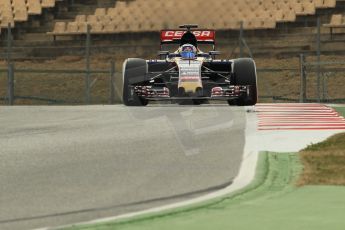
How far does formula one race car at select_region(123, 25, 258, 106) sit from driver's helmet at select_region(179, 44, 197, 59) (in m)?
0.18

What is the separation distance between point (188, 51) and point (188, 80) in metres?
1.07

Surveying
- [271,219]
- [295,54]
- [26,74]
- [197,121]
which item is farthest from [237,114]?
[26,74]

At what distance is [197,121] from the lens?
46.0 feet

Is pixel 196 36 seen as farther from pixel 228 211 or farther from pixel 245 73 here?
pixel 228 211

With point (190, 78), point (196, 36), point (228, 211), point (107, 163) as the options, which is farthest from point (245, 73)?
point (228, 211)

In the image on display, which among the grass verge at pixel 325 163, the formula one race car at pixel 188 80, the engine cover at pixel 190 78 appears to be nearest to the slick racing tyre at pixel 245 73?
the formula one race car at pixel 188 80

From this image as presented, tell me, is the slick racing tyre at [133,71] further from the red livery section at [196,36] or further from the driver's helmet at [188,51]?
the red livery section at [196,36]

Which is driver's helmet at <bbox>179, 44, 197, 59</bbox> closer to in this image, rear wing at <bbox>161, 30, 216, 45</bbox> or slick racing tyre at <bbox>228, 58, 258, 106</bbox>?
rear wing at <bbox>161, 30, 216, 45</bbox>

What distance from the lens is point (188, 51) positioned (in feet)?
59.4

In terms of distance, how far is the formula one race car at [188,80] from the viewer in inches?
679

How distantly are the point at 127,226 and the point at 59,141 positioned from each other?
5.58m

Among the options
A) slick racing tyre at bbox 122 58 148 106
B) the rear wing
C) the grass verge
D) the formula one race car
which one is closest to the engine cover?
the formula one race car

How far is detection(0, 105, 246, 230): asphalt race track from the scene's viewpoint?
657 cm

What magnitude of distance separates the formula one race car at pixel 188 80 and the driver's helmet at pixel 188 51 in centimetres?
18
